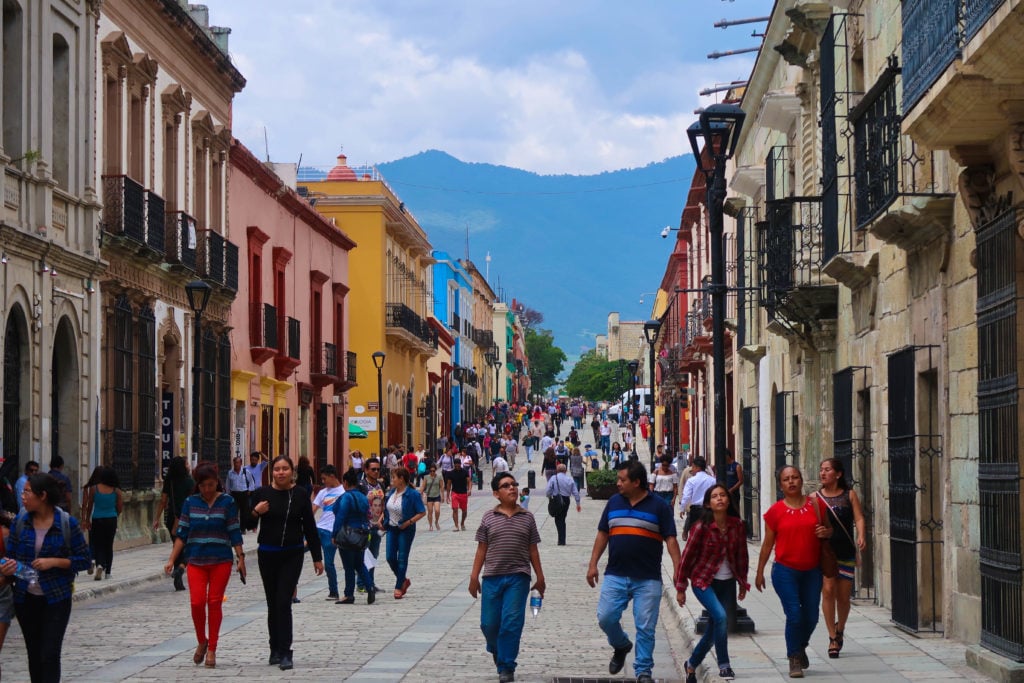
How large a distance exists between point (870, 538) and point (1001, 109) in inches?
328

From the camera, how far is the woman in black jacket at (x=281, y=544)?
Answer: 1348 centimetres

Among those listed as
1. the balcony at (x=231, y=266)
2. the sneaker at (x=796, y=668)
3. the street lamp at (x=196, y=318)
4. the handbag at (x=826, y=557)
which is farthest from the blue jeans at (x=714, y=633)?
the balcony at (x=231, y=266)

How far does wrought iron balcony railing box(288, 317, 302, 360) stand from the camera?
147 feet

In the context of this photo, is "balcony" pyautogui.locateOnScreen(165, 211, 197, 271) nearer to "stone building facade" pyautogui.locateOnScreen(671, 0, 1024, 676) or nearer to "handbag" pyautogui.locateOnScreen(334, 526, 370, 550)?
"stone building facade" pyautogui.locateOnScreen(671, 0, 1024, 676)

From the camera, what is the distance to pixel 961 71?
1045cm

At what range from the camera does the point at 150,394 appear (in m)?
31.2

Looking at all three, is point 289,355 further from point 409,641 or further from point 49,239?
point 409,641

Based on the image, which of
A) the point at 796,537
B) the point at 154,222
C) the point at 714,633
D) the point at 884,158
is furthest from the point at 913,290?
the point at 154,222

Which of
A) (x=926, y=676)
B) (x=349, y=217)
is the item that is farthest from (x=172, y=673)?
(x=349, y=217)

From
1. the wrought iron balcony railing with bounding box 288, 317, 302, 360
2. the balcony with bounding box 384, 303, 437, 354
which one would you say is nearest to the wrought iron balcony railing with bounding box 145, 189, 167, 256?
the wrought iron balcony railing with bounding box 288, 317, 302, 360

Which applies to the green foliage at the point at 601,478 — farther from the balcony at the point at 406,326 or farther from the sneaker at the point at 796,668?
the sneaker at the point at 796,668

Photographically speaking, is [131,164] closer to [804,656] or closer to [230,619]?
[230,619]

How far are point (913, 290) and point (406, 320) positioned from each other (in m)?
46.0

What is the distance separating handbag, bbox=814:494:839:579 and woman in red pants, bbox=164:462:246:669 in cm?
464
